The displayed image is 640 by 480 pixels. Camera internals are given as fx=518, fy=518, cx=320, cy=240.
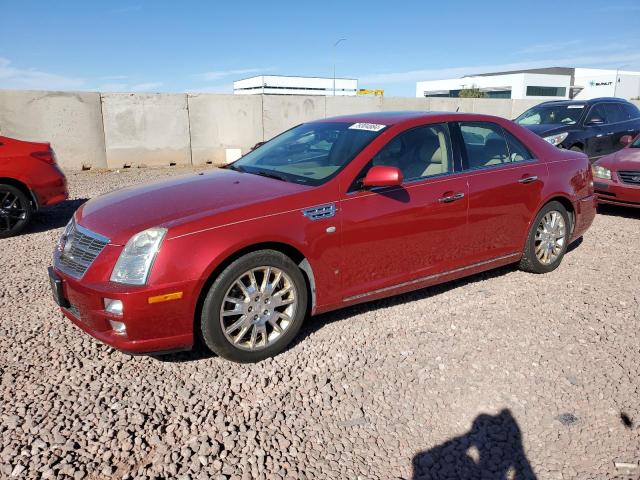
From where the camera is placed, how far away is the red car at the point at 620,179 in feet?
25.8

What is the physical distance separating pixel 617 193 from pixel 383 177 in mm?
6001

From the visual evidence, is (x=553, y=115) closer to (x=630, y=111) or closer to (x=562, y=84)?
(x=630, y=111)

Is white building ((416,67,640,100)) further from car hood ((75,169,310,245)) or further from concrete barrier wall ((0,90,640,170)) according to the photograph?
car hood ((75,169,310,245))

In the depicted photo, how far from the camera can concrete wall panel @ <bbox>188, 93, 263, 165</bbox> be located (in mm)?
15859

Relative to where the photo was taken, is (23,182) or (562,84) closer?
(23,182)

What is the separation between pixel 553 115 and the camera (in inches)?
438

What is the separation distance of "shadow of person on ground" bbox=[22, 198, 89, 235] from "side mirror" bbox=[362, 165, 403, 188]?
18.2 ft

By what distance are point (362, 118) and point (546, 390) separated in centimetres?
267

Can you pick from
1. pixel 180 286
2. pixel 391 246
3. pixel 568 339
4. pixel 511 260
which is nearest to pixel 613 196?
pixel 511 260

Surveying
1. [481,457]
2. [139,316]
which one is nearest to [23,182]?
[139,316]

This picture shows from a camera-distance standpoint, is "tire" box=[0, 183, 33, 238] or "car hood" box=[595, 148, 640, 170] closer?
"tire" box=[0, 183, 33, 238]

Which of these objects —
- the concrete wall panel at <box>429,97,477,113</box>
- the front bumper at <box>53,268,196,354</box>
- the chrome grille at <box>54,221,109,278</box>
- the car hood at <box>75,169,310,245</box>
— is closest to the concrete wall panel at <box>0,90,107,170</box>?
the car hood at <box>75,169,310,245</box>

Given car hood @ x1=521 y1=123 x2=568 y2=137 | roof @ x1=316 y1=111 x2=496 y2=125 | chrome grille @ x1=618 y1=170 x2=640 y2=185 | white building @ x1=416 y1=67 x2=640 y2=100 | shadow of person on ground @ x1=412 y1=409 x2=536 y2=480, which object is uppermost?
white building @ x1=416 y1=67 x2=640 y2=100

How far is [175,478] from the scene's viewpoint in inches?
96.9
